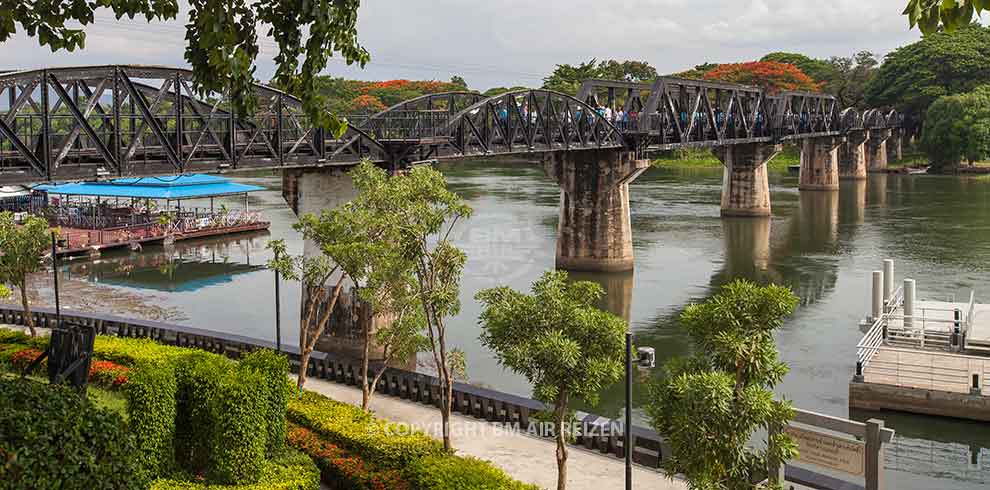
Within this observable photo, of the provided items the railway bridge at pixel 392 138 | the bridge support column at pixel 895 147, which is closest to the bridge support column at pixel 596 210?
the railway bridge at pixel 392 138

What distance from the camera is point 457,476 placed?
15.6m

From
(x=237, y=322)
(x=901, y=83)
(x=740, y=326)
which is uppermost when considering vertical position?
(x=901, y=83)

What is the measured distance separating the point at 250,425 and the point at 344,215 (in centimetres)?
765

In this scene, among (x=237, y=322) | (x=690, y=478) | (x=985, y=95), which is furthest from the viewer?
(x=985, y=95)

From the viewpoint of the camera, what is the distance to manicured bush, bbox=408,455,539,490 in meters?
15.4

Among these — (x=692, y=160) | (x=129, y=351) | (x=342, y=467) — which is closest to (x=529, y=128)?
(x=129, y=351)

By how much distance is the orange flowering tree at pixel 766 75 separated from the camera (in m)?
136

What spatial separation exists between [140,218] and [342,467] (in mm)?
51996

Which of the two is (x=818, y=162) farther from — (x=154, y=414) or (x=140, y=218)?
(x=154, y=414)

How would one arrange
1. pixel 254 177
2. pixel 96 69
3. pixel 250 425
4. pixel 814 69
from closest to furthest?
pixel 250 425 < pixel 96 69 < pixel 254 177 < pixel 814 69

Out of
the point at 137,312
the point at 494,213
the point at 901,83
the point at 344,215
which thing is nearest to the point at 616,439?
the point at 344,215

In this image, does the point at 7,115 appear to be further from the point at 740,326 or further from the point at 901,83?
the point at 901,83

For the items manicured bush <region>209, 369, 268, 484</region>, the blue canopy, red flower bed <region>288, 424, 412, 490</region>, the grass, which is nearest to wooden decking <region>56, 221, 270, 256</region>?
the blue canopy

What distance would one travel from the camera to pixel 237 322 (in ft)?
135
